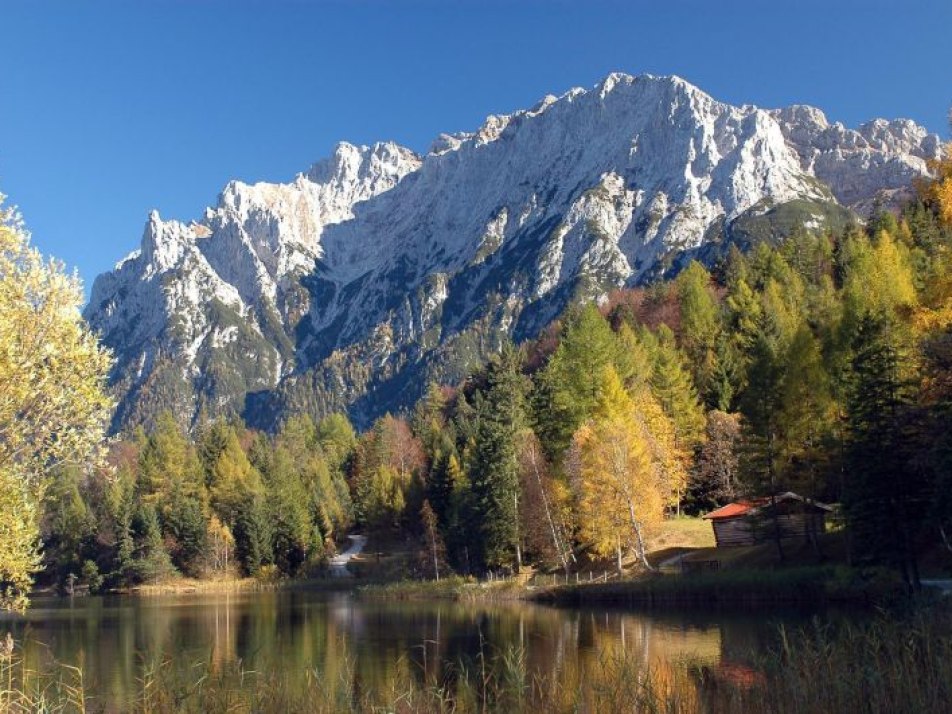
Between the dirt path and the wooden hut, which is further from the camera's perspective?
the dirt path

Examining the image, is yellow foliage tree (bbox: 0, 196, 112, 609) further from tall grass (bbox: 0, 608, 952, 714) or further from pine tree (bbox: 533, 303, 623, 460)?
pine tree (bbox: 533, 303, 623, 460)

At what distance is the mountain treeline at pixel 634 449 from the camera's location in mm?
35812

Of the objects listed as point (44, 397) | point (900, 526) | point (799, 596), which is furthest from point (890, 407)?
point (44, 397)

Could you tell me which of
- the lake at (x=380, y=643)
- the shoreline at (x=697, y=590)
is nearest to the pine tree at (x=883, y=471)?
the shoreline at (x=697, y=590)

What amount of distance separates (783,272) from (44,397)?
94433 mm

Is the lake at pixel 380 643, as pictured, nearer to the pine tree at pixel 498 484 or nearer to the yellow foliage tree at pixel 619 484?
the yellow foliage tree at pixel 619 484

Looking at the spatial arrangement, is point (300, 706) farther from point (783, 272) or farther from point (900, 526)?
point (783, 272)

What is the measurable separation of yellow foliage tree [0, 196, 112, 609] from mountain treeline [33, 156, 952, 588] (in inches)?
42.8

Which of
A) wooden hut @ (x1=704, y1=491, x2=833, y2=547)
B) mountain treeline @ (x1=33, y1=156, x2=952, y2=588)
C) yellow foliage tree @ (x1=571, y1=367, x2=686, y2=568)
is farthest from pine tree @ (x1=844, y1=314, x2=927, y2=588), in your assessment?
yellow foliage tree @ (x1=571, y1=367, x2=686, y2=568)

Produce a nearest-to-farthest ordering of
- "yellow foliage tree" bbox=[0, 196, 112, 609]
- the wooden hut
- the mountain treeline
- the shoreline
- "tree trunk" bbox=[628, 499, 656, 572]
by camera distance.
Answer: "yellow foliage tree" bbox=[0, 196, 112, 609]
the mountain treeline
the shoreline
the wooden hut
"tree trunk" bbox=[628, 499, 656, 572]

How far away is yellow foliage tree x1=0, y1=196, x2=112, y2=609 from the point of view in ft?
54.9

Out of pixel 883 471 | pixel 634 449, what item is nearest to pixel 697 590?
pixel 634 449

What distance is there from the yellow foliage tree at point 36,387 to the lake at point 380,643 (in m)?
3.05

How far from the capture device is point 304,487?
122 metres
